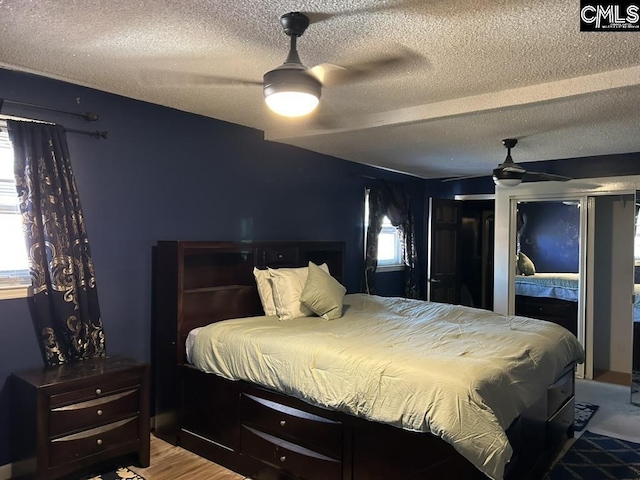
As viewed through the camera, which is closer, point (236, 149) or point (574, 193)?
point (236, 149)

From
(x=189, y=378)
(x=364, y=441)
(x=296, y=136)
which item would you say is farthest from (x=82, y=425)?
(x=296, y=136)

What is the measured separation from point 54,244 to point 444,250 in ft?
14.4

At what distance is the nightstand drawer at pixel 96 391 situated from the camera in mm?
2520

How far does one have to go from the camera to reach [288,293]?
3.57 metres

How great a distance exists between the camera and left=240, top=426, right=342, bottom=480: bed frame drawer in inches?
98.7

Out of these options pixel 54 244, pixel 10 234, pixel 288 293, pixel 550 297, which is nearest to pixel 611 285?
pixel 550 297

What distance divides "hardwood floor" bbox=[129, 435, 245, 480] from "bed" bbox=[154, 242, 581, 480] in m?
0.06

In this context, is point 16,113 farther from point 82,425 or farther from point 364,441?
point 364,441

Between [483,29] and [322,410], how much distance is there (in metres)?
2.01

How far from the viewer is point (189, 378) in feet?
10.4

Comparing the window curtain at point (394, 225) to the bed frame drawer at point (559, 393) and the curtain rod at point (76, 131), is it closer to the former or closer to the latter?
the bed frame drawer at point (559, 393)

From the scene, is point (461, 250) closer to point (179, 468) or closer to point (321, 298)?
point (321, 298)

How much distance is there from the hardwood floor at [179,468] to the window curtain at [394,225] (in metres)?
2.91

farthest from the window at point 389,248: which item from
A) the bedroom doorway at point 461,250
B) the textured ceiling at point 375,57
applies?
the textured ceiling at point 375,57
